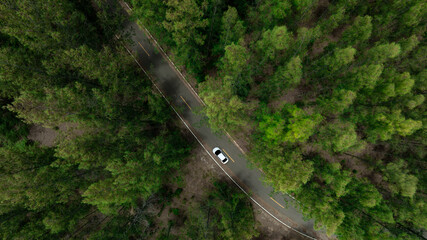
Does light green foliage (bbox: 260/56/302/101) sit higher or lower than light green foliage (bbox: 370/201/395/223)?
higher

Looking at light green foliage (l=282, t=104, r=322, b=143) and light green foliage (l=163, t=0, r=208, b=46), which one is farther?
Answer: light green foliage (l=163, t=0, r=208, b=46)

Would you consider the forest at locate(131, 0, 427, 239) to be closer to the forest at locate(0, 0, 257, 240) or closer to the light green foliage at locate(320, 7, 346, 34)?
the light green foliage at locate(320, 7, 346, 34)

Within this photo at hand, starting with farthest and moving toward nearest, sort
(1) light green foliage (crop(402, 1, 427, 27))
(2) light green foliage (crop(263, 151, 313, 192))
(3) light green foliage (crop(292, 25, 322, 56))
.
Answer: (1) light green foliage (crop(402, 1, 427, 27))
(3) light green foliage (crop(292, 25, 322, 56))
(2) light green foliage (crop(263, 151, 313, 192))

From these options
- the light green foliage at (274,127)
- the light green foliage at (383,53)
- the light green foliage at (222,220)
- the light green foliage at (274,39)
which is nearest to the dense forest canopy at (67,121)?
the light green foliage at (222,220)

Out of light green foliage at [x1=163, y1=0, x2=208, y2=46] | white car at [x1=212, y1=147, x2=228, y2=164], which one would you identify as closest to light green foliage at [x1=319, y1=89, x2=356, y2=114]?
white car at [x1=212, y1=147, x2=228, y2=164]

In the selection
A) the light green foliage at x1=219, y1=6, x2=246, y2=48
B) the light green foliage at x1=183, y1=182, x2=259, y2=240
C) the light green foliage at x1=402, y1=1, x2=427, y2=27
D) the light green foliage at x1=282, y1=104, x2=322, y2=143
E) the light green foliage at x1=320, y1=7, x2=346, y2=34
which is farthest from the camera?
the light green foliage at x1=320, y1=7, x2=346, y2=34

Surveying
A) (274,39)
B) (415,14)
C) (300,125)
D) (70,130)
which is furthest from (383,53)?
(70,130)
